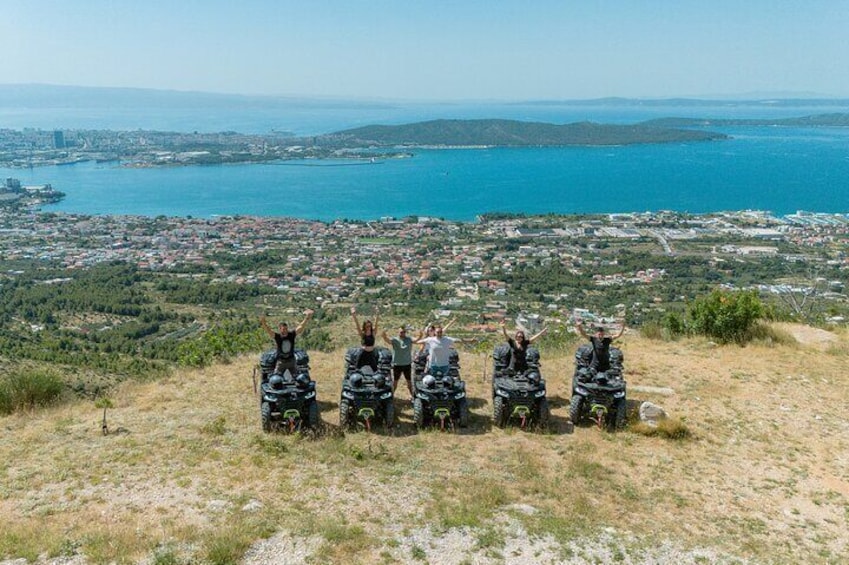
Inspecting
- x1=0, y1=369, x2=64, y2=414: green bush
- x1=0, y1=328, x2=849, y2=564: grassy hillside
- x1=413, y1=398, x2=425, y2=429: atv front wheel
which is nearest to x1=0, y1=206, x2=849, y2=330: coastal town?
x1=413, y1=398, x2=425, y2=429: atv front wheel

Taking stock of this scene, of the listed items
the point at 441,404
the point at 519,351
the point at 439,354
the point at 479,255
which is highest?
the point at 519,351

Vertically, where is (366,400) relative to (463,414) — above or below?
above

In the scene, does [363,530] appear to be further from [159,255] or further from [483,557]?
[159,255]

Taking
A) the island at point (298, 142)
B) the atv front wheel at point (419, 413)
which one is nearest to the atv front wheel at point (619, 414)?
the atv front wheel at point (419, 413)

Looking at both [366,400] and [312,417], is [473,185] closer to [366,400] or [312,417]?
[366,400]

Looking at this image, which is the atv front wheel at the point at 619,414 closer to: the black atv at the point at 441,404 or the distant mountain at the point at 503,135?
the black atv at the point at 441,404

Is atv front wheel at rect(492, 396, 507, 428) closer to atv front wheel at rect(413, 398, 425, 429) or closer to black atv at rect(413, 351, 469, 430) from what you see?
black atv at rect(413, 351, 469, 430)

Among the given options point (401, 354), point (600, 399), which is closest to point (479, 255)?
point (401, 354)
